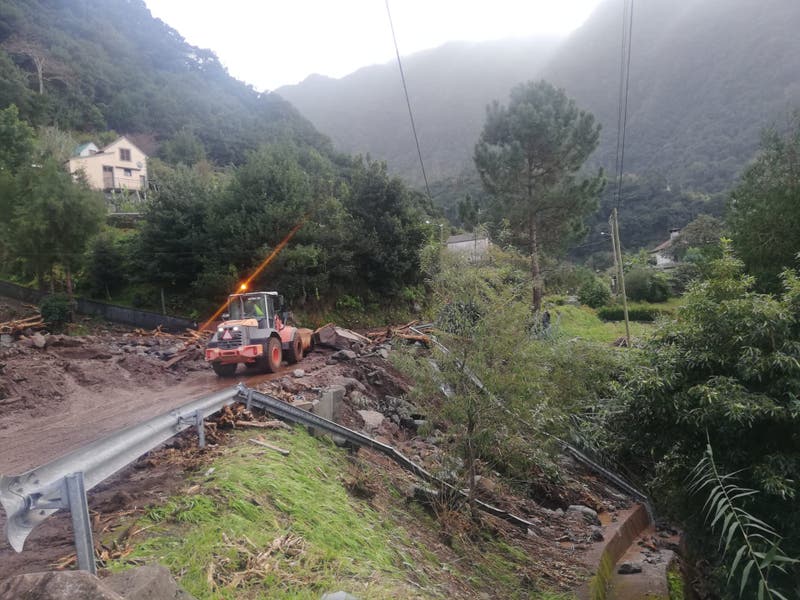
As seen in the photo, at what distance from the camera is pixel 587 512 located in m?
10.4

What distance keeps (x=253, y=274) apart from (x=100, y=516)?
62.4ft

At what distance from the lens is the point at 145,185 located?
4512cm

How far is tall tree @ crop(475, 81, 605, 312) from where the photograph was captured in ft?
80.0

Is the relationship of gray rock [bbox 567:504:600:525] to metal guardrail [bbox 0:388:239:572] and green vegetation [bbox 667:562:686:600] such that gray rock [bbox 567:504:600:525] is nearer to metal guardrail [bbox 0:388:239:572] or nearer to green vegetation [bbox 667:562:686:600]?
green vegetation [bbox 667:562:686:600]

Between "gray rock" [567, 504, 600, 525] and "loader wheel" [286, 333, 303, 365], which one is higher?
"loader wheel" [286, 333, 303, 365]

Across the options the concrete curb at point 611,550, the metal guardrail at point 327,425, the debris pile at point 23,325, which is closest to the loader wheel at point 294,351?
the metal guardrail at point 327,425

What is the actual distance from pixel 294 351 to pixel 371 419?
4481 millimetres

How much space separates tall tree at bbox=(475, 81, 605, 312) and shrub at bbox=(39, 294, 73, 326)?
18178 mm

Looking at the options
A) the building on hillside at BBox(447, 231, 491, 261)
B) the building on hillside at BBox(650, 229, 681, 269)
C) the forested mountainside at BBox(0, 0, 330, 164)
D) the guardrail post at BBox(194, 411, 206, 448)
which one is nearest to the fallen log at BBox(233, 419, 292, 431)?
the guardrail post at BBox(194, 411, 206, 448)

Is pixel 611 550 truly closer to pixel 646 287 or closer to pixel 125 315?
pixel 125 315

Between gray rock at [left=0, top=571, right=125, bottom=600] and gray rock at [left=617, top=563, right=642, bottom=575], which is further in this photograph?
gray rock at [left=617, top=563, right=642, bottom=575]

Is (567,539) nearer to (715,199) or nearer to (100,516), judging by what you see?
(100,516)

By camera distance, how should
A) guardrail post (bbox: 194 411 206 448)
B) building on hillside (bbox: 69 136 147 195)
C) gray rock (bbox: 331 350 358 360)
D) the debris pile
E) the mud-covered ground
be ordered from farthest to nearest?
1. building on hillside (bbox: 69 136 147 195)
2. the debris pile
3. gray rock (bbox: 331 350 358 360)
4. guardrail post (bbox: 194 411 206 448)
5. the mud-covered ground

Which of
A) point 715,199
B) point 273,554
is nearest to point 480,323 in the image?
point 273,554
